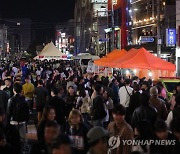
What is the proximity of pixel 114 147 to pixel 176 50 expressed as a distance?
87.5ft

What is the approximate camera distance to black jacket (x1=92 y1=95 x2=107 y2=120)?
10.8 m

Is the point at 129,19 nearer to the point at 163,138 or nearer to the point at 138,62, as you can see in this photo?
the point at 138,62

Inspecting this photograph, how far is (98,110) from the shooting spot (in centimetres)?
1088

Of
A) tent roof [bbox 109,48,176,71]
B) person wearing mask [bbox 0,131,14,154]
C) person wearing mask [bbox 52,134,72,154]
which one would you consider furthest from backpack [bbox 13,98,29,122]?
tent roof [bbox 109,48,176,71]

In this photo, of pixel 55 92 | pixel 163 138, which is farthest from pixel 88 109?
pixel 163 138

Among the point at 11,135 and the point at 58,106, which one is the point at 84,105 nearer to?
the point at 58,106

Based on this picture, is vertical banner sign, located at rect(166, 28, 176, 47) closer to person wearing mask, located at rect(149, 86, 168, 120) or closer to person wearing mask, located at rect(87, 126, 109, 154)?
person wearing mask, located at rect(149, 86, 168, 120)

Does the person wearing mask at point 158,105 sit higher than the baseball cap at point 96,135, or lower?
lower

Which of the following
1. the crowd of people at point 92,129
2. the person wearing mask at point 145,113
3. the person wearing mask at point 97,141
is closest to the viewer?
the person wearing mask at point 97,141

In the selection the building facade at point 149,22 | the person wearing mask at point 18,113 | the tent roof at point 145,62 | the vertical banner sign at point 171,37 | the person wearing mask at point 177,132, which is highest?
the building facade at point 149,22

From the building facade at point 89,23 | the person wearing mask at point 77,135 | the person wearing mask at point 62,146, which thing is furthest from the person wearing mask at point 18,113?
the building facade at point 89,23

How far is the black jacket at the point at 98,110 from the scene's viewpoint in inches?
426

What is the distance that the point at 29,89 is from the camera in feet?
48.9

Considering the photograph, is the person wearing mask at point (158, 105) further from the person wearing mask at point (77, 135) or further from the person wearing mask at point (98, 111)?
the person wearing mask at point (77, 135)
